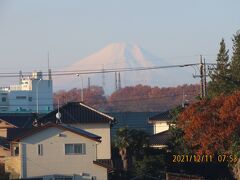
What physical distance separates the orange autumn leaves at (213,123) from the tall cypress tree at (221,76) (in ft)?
26.0

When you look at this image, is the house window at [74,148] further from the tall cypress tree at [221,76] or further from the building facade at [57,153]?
the tall cypress tree at [221,76]

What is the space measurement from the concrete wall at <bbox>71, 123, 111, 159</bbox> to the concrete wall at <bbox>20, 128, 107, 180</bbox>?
8.05m

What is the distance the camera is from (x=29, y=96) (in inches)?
5143

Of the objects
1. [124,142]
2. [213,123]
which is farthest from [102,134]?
[213,123]

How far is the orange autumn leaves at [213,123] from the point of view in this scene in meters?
37.6

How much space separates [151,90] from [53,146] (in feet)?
337

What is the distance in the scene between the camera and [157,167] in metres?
43.6

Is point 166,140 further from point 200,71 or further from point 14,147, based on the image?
point 14,147

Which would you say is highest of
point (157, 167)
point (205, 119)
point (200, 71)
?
point (200, 71)

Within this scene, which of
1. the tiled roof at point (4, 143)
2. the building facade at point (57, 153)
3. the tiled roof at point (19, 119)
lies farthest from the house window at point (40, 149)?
the tiled roof at point (19, 119)

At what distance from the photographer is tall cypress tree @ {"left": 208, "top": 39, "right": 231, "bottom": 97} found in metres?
48.4

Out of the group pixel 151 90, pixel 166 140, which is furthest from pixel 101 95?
pixel 166 140

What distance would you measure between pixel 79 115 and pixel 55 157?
9531mm
